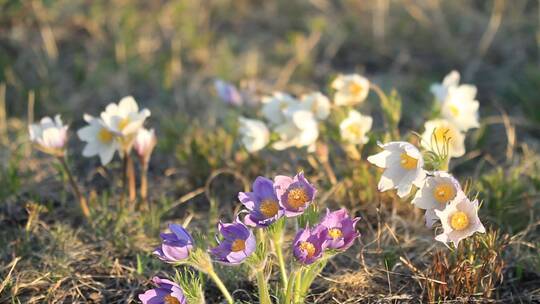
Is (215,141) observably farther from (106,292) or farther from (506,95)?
(506,95)

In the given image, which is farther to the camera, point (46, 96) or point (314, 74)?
point (314, 74)

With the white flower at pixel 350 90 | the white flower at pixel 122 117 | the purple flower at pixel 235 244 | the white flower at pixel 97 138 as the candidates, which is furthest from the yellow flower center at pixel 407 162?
the white flower at pixel 97 138

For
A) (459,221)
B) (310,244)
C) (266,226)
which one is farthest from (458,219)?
(266,226)

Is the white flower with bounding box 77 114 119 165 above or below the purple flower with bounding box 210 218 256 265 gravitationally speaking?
below

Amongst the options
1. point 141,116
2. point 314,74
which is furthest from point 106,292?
point 314,74

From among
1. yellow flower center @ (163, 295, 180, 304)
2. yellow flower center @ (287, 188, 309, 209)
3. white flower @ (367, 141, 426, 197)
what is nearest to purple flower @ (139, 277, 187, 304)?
yellow flower center @ (163, 295, 180, 304)

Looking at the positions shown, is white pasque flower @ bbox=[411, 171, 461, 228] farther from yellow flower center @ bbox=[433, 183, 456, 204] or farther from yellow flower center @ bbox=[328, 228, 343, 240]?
yellow flower center @ bbox=[328, 228, 343, 240]
